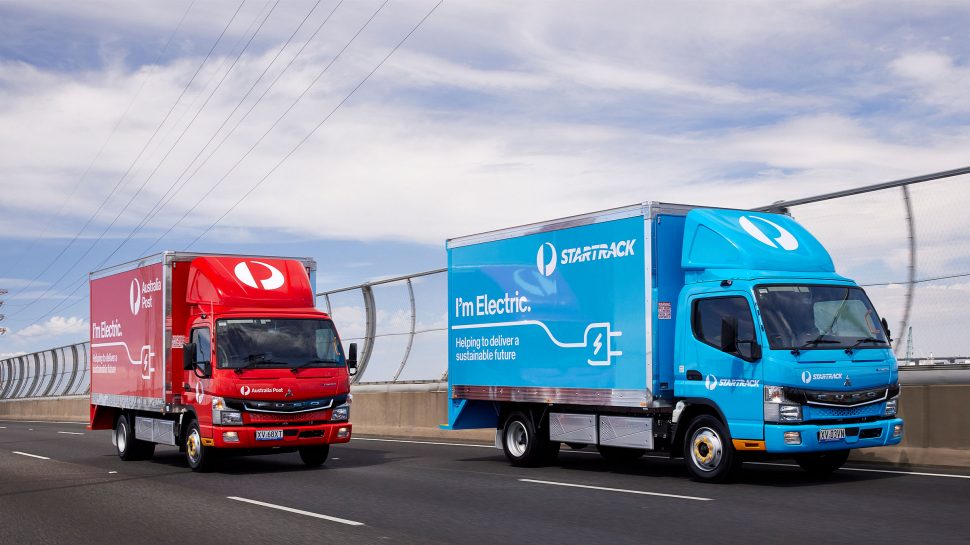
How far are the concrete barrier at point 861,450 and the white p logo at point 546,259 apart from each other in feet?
15.6

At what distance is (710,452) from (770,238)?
8.68 ft

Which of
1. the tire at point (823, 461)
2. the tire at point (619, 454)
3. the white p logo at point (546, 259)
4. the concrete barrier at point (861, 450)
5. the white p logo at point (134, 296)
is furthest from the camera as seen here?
the white p logo at point (134, 296)

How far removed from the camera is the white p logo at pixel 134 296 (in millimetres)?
17938

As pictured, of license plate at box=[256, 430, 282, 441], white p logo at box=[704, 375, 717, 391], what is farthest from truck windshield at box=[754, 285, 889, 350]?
license plate at box=[256, 430, 282, 441]

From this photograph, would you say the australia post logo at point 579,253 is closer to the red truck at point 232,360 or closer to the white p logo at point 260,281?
the red truck at point 232,360

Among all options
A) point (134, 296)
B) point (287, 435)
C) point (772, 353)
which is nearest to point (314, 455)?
point (287, 435)

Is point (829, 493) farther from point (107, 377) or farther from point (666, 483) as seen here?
point (107, 377)

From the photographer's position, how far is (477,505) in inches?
428

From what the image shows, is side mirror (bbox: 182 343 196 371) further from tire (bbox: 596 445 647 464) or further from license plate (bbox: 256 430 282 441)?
tire (bbox: 596 445 647 464)

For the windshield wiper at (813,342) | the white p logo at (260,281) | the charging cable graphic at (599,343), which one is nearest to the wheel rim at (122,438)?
the white p logo at (260,281)

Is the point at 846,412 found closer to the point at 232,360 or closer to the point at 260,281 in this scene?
the point at 232,360

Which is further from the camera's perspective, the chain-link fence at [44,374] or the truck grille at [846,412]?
the chain-link fence at [44,374]

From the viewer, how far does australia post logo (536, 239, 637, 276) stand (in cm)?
1348

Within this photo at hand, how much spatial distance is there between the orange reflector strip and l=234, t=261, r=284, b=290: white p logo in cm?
775
